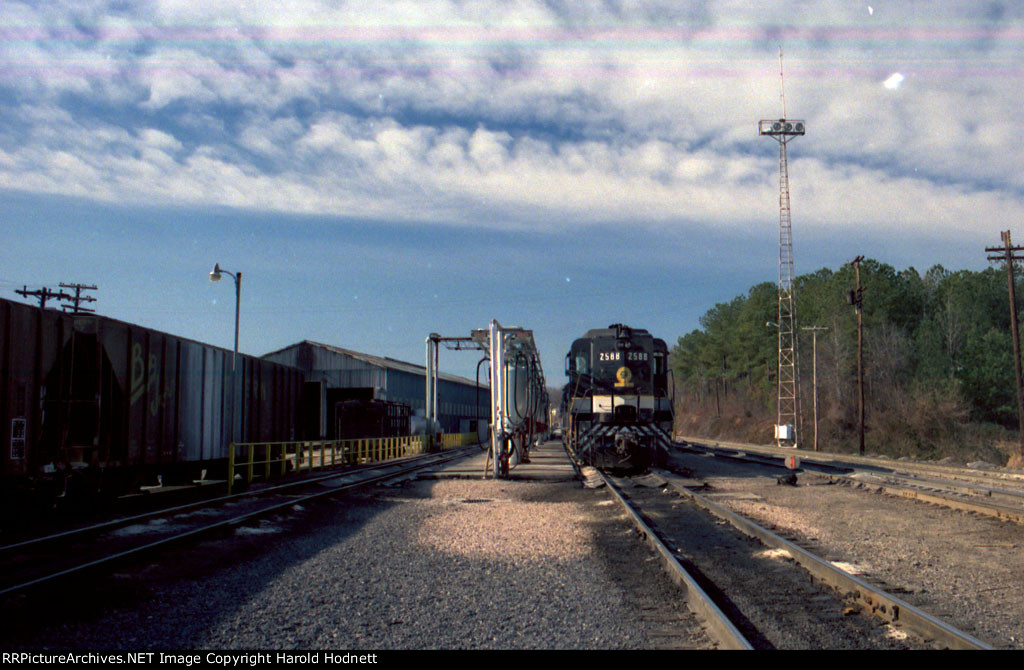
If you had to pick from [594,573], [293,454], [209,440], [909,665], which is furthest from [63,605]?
[293,454]

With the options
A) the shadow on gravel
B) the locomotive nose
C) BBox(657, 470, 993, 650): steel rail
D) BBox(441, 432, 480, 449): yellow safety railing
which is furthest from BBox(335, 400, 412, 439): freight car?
BBox(657, 470, 993, 650): steel rail

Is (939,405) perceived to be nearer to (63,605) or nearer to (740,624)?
(740,624)

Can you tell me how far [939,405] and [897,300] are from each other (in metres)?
19.7

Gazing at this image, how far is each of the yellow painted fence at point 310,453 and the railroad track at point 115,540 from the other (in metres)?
3.01

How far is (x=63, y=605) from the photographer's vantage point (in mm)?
5914

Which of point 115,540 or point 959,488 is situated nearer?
point 115,540

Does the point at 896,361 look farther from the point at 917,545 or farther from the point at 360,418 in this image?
the point at 917,545

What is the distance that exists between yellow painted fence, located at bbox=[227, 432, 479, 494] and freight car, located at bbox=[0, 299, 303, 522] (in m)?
0.78

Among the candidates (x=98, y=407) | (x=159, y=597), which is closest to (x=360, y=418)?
(x=98, y=407)

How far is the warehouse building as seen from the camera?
23.4 meters

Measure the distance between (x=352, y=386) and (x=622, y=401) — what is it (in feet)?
109

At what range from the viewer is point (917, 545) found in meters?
8.99

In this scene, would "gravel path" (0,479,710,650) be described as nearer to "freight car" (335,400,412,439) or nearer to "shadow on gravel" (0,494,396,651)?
"shadow on gravel" (0,494,396,651)

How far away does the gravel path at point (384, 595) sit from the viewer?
5113mm
